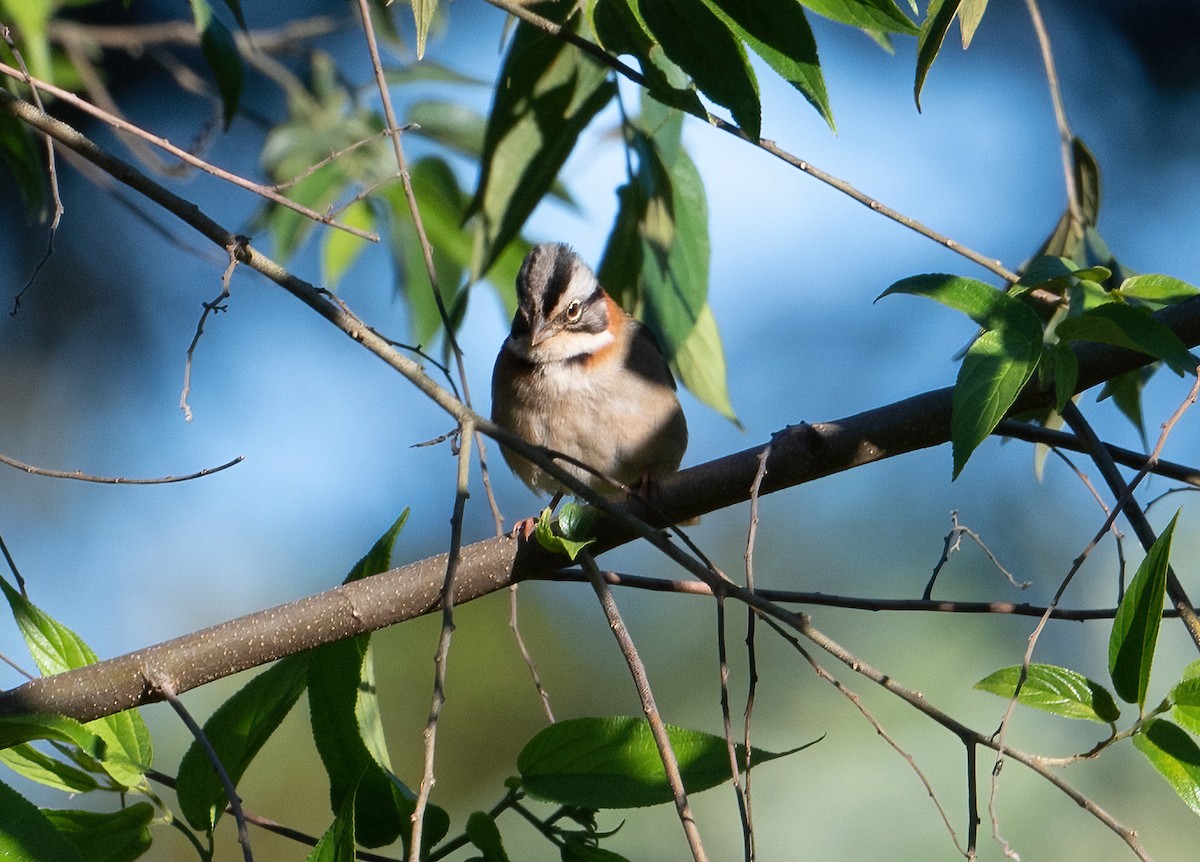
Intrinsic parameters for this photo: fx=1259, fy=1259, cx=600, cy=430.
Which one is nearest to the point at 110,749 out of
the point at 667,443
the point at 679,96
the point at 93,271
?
the point at 679,96

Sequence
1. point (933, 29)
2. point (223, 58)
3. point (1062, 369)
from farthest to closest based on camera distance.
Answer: point (223, 58), point (933, 29), point (1062, 369)

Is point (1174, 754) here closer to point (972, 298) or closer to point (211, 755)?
point (972, 298)

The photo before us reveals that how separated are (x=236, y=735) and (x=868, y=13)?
5.27 ft

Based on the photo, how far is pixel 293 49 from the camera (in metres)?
5.14

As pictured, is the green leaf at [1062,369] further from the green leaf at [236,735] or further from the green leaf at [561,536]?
the green leaf at [236,735]

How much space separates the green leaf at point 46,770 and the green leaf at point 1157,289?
2038 millimetres

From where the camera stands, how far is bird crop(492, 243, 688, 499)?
4562 millimetres

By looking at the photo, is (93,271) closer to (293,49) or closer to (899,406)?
(293,49)

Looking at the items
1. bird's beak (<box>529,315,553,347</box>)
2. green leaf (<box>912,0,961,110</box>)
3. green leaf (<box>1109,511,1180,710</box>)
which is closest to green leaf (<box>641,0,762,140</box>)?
green leaf (<box>912,0,961,110</box>)

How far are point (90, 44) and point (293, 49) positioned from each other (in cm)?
81

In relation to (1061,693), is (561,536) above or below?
above

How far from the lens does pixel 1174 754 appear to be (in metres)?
1.84

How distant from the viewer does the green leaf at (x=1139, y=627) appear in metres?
1.79

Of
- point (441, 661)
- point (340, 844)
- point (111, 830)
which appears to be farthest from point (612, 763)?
point (111, 830)
